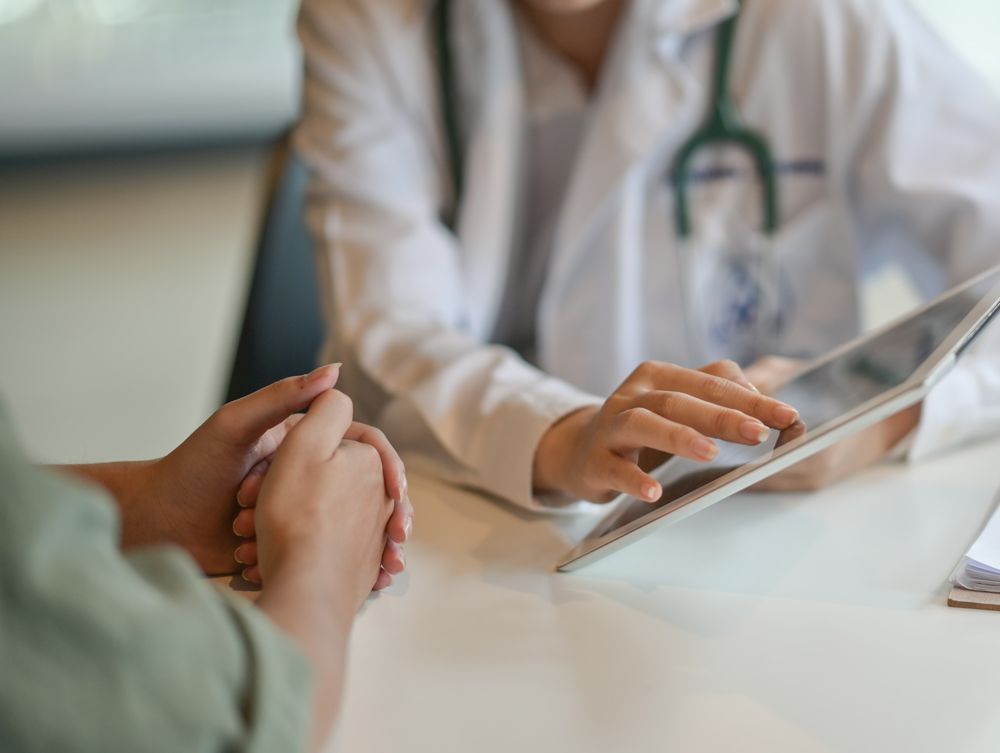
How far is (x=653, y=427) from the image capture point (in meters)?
0.51

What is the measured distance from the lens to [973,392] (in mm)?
695

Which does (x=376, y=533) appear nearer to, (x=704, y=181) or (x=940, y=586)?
(x=940, y=586)

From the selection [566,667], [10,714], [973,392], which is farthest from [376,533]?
[973,392]

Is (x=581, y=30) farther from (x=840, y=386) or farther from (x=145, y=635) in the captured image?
(x=145, y=635)

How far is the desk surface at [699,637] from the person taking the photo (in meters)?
0.41

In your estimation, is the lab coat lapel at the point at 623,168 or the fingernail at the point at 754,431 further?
the lab coat lapel at the point at 623,168

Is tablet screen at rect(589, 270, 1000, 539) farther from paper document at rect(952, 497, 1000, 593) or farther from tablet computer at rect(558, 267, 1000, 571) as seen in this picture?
paper document at rect(952, 497, 1000, 593)

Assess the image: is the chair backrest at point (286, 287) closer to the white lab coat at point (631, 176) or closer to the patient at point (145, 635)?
the white lab coat at point (631, 176)

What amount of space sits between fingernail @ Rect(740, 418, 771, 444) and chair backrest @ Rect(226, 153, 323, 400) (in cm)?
52

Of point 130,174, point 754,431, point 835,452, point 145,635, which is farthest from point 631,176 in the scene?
point 130,174

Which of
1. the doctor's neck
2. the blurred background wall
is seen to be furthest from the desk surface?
the blurred background wall

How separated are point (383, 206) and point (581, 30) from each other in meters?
0.26

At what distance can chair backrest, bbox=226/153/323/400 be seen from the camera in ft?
3.10

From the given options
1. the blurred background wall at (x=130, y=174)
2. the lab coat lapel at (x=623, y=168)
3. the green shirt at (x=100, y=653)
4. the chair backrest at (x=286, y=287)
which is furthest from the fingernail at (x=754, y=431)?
the blurred background wall at (x=130, y=174)
